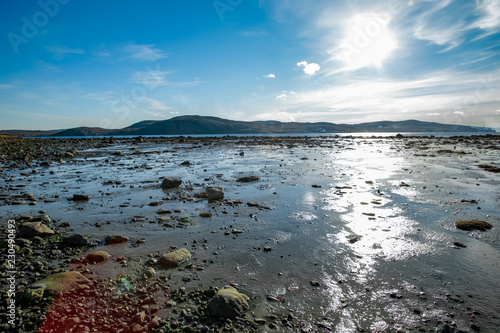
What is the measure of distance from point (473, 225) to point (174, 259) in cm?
1181

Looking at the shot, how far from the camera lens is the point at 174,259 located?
739 centimetres

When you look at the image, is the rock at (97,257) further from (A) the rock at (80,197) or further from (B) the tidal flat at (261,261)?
(A) the rock at (80,197)

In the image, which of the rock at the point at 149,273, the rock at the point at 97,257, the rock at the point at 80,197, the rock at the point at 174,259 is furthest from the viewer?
the rock at the point at 80,197

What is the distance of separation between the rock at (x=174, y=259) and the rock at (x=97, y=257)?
1760mm

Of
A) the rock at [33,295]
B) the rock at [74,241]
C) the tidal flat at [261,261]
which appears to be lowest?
the tidal flat at [261,261]

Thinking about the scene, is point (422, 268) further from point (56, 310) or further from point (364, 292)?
point (56, 310)

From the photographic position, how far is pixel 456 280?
257 inches

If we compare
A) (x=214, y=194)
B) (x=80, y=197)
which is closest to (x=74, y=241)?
(x=80, y=197)

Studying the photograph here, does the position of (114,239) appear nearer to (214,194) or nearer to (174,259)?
(174,259)

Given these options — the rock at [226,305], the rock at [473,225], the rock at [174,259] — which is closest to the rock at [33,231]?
the rock at [174,259]

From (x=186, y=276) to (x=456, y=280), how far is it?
7318mm

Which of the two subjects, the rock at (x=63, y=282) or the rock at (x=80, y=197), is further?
the rock at (x=80, y=197)

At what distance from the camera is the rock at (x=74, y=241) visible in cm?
849

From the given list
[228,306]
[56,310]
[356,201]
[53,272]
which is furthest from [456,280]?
[53,272]
